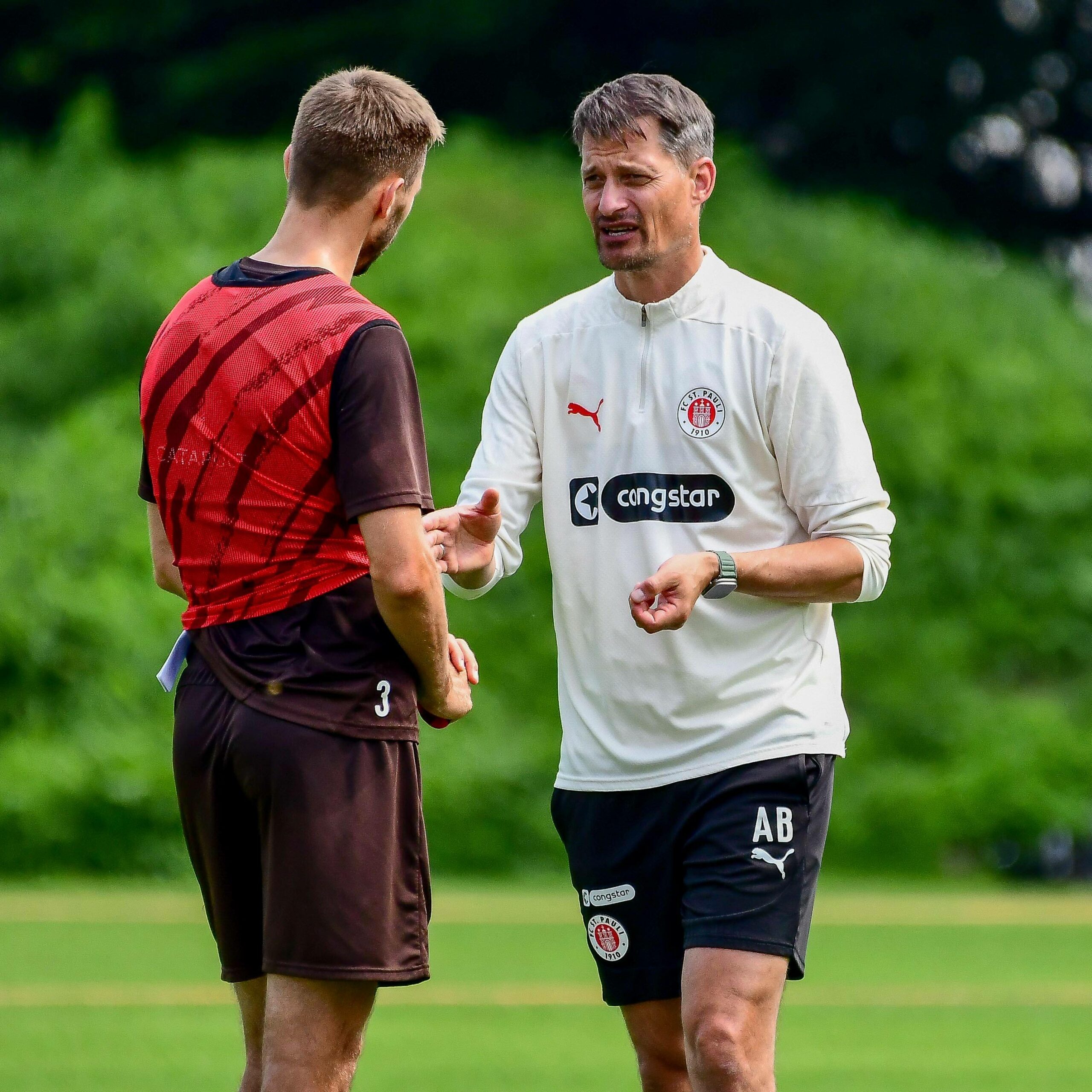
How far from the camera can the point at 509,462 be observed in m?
4.64

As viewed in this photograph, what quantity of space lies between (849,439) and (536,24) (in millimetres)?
28493

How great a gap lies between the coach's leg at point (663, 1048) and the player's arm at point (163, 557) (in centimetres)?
137

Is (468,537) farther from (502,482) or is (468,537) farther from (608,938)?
(608,938)

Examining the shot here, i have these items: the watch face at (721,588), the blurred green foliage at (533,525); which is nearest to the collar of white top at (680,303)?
the watch face at (721,588)

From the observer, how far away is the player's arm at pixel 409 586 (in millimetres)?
3629

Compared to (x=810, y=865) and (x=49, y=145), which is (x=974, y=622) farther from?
(x=810, y=865)

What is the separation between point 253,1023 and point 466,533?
1.10 metres

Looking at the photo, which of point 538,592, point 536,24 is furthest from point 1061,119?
point 538,592

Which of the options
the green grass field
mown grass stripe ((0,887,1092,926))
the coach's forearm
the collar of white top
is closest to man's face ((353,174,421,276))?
the collar of white top

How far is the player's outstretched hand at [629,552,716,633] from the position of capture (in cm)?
398

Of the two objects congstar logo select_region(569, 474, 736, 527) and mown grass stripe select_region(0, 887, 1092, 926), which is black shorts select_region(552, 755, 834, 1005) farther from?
mown grass stripe select_region(0, 887, 1092, 926)

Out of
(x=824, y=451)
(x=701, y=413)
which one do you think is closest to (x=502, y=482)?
(x=701, y=413)

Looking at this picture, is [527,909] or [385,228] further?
[527,909]

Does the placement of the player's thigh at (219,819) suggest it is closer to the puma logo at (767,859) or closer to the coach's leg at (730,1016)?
the coach's leg at (730,1016)
